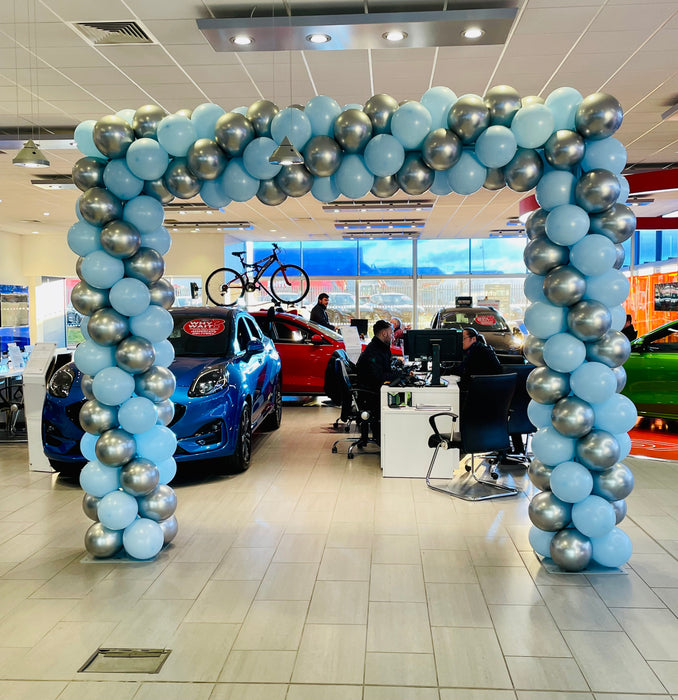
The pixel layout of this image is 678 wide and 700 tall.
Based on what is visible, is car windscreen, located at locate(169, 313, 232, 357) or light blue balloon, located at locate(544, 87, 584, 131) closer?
light blue balloon, located at locate(544, 87, 584, 131)

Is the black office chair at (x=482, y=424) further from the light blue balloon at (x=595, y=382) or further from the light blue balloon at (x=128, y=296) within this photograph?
the light blue balloon at (x=128, y=296)

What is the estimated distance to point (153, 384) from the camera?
4465 millimetres

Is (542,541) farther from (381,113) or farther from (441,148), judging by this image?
(381,113)

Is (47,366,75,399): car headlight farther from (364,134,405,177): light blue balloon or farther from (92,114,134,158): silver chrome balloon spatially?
(364,134,405,177): light blue balloon

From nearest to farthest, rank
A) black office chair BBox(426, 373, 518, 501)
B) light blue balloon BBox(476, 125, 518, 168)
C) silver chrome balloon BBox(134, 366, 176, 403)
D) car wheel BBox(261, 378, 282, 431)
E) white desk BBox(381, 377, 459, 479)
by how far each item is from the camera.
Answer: light blue balloon BBox(476, 125, 518, 168), silver chrome balloon BBox(134, 366, 176, 403), black office chair BBox(426, 373, 518, 501), white desk BBox(381, 377, 459, 479), car wheel BBox(261, 378, 282, 431)

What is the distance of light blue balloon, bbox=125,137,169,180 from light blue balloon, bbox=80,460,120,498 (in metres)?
1.86

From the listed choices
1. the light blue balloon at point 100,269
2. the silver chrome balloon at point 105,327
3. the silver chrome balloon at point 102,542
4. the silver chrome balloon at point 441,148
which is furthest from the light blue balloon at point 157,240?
the silver chrome balloon at point 102,542

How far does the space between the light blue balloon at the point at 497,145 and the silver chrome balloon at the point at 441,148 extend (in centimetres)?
14

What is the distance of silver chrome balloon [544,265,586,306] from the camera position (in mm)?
3998

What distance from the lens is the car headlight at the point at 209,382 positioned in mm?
5988

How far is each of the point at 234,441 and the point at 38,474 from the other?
210 cm

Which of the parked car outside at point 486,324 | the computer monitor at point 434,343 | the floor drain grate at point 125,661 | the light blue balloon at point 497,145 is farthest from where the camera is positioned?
the parked car outside at point 486,324

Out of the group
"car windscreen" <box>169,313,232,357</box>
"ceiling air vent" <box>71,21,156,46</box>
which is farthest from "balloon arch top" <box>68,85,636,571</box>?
"car windscreen" <box>169,313,232,357</box>

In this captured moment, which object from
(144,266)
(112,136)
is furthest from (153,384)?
(112,136)
